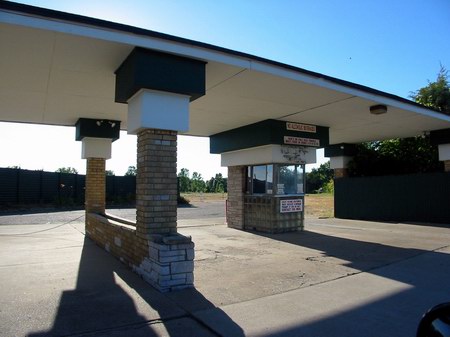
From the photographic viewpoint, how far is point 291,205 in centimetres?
1192

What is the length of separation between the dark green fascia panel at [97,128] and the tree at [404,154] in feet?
33.7

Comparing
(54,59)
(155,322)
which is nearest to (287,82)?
(54,59)

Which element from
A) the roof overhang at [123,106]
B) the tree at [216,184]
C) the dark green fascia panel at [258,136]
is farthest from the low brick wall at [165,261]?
the tree at [216,184]

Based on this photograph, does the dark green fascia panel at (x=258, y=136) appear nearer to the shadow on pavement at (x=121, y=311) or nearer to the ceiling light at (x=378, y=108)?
the ceiling light at (x=378, y=108)

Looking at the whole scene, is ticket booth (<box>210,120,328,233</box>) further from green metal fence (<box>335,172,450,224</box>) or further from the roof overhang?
green metal fence (<box>335,172,450,224</box>)

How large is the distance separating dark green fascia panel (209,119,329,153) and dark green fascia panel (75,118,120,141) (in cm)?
353

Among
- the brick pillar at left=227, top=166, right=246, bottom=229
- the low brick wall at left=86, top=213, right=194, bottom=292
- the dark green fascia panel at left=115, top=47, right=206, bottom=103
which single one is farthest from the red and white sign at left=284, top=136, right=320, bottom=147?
the low brick wall at left=86, top=213, right=194, bottom=292

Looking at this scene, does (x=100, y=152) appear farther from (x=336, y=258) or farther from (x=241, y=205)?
(x=336, y=258)

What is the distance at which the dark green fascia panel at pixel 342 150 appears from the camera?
54.4 feet

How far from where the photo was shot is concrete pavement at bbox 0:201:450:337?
4.17 m

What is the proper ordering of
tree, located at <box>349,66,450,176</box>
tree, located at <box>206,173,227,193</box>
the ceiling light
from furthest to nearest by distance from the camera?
1. tree, located at <box>206,173,227,193</box>
2. tree, located at <box>349,66,450,176</box>
3. the ceiling light

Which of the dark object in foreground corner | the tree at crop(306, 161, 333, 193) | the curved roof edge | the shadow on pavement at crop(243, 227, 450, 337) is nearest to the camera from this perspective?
the dark object in foreground corner

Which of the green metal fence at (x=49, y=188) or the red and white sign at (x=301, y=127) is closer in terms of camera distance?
the red and white sign at (x=301, y=127)

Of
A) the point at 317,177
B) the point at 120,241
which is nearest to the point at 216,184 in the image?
the point at 317,177
